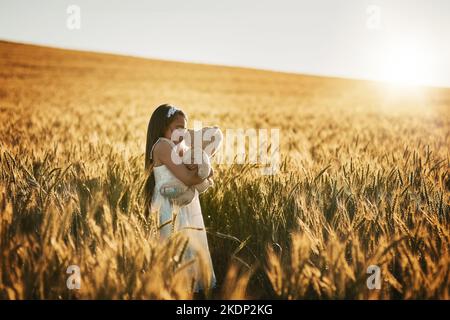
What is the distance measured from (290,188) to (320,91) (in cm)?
2270

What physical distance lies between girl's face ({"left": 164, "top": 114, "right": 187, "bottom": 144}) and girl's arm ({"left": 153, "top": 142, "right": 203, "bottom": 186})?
0.22ft

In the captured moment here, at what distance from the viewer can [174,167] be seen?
215 centimetres

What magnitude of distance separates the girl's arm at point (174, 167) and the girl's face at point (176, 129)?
0.22 feet

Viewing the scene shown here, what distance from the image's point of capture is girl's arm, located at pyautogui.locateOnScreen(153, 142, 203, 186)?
2.12m

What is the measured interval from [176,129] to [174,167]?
0.21 meters

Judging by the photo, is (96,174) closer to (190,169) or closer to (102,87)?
(190,169)

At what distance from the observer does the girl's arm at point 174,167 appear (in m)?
2.12
